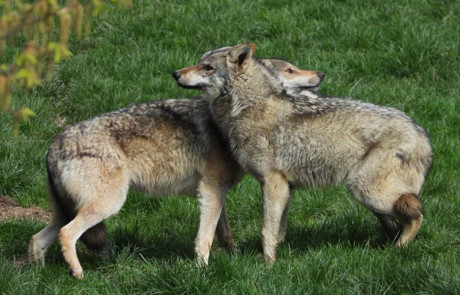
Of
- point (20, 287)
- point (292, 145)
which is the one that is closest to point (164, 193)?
point (292, 145)

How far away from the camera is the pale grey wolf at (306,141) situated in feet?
19.8

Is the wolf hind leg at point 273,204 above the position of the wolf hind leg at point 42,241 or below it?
above

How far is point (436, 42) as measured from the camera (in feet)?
31.7

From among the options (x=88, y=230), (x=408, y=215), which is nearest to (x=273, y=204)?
(x=408, y=215)

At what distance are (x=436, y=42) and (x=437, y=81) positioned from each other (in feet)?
1.68

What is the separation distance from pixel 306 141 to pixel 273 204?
22.0 inches

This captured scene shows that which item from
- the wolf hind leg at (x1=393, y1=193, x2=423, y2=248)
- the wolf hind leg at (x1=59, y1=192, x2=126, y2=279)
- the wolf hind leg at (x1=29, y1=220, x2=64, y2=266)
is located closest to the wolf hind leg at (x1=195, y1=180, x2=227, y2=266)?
the wolf hind leg at (x1=59, y1=192, x2=126, y2=279)

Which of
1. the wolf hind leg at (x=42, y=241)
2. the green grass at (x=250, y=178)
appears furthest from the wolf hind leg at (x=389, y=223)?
the wolf hind leg at (x=42, y=241)

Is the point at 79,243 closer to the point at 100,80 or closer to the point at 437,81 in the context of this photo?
the point at 100,80

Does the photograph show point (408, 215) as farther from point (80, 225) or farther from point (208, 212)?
point (80, 225)

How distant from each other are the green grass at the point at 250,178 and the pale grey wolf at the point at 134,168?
0.81ft

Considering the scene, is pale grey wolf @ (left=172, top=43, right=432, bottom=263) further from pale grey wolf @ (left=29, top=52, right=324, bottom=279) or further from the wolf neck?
pale grey wolf @ (left=29, top=52, right=324, bottom=279)

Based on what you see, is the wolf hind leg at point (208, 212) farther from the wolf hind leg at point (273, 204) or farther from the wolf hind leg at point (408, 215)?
the wolf hind leg at point (408, 215)

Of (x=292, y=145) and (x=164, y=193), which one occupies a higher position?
(x=292, y=145)
